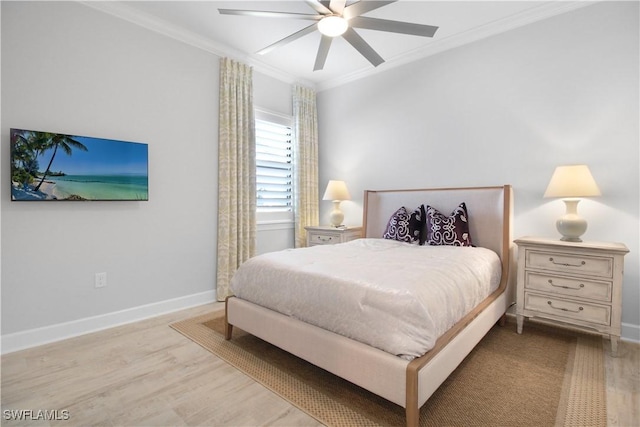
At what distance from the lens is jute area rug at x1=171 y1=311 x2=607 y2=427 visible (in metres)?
1.67

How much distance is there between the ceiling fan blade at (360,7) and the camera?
1.96 m

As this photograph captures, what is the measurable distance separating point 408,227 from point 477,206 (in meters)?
0.72

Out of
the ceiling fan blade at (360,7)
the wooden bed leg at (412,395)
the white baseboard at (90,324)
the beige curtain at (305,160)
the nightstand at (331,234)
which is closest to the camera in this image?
the wooden bed leg at (412,395)

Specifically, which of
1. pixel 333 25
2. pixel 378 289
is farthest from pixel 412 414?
pixel 333 25

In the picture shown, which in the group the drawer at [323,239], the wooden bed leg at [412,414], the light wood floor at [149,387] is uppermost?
the drawer at [323,239]

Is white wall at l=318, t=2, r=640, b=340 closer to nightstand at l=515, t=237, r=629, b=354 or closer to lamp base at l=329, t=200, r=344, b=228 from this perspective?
nightstand at l=515, t=237, r=629, b=354

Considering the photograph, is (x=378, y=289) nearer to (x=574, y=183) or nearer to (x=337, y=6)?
(x=337, y=6)

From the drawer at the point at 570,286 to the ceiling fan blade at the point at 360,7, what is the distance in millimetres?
2392

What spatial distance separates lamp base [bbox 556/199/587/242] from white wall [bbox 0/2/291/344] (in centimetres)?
344

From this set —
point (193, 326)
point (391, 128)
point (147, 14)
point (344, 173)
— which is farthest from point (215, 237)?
point (391, 128)

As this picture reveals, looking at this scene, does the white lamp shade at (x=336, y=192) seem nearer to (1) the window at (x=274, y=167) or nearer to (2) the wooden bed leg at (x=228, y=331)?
(1) the window at (x=274, y=167)

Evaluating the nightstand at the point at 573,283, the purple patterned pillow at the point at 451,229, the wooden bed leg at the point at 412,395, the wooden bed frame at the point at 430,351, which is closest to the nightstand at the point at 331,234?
the wooden bed frame at the point at 430,351

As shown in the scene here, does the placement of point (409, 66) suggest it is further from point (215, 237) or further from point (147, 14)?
point (215, 237)

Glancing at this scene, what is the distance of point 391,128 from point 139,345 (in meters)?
3.56
